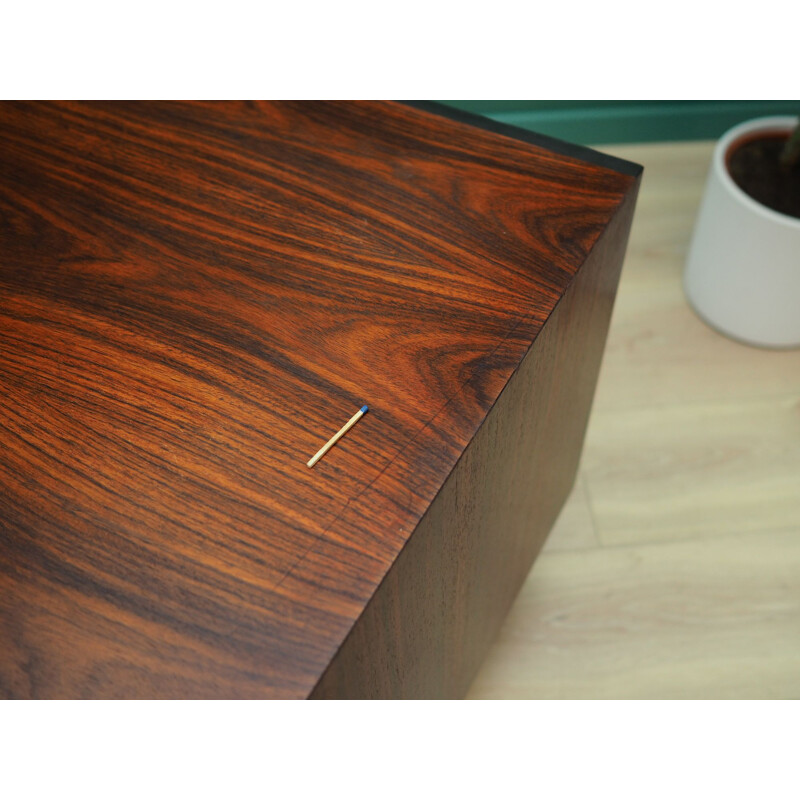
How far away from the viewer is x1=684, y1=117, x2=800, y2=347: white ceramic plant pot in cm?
129

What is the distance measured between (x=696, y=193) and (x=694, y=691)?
3.09 feet

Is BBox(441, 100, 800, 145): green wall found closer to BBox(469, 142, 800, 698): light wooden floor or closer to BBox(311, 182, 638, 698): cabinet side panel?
BBox(469, 142, 800, 698): light wooden floor

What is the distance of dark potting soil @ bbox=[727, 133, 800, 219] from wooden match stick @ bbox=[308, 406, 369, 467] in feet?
3.11

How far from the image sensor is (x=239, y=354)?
656 mm

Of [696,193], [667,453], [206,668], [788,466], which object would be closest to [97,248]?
[206,668]

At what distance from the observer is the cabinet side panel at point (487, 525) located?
585mm

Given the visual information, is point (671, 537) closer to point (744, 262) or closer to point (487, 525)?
point (744, 262)

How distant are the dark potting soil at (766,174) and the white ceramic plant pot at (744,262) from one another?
17 mm

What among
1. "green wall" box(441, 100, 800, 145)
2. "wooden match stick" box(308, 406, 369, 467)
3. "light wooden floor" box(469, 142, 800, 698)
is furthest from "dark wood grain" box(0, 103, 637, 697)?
"green wall" box(441, 100, 800, 145)

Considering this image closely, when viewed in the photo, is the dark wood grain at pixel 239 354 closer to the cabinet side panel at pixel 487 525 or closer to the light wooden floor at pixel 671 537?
the cabinet side panel at pixel 487 525

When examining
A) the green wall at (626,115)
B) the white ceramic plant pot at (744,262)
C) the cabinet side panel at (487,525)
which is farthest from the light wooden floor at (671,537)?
the green wall at (626,115)

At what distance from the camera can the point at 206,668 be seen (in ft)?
1.67

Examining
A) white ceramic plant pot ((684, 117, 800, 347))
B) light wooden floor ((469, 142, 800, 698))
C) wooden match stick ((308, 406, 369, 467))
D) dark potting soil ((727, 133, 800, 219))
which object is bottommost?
light wooden floor ((469, 142, 800, 698))

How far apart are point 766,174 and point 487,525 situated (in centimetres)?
88
